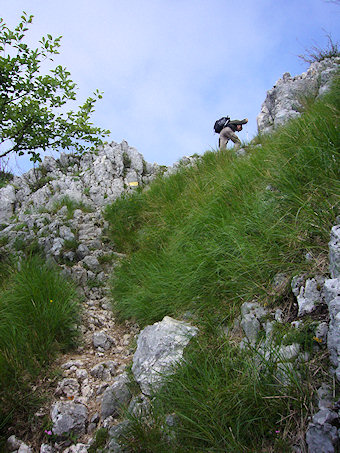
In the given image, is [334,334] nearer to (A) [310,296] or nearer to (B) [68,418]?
(A) [310,296]

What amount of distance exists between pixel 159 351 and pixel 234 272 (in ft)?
3.89

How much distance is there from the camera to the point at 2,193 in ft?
35.4

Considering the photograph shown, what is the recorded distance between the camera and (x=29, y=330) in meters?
4.14

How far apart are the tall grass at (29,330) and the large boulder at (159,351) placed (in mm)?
1281

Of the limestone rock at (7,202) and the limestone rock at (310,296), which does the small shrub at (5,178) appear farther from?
the limestone rock at (310,296)

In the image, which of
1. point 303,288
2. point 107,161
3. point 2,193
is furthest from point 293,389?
point 2,193

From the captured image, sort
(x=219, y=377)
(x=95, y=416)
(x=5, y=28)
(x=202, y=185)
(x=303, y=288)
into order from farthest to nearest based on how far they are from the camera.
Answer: (x=202, y=185)
(x=5, y=28)
(x=95, y=416)
(x=303, y=288)
(x=219, y=377)

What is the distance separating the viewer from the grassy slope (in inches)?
93.2

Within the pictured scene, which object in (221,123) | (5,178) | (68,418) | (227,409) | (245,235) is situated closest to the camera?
(227,409)

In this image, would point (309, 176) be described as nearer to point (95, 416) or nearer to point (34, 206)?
point (95, 416)

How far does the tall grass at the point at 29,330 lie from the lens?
3.56 m

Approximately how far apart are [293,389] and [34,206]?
30.7 feet

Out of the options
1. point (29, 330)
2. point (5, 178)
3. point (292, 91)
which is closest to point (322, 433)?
point (29, 330)

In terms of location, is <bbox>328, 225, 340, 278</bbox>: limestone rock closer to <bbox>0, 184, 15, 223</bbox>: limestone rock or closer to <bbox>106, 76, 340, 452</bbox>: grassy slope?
<bbox>106, 76, 340, 452</bbox>: grassy slope
